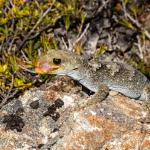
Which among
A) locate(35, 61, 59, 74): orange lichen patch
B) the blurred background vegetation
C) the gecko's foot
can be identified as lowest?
the blurred background vegetation

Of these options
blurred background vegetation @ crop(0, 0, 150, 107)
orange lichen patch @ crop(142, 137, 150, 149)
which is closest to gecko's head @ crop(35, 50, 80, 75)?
blurred background vegetation @ crop(0, 0, 150, 107)

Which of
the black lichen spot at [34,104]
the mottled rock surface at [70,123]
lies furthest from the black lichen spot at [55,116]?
the black lichen spot at [34,104]

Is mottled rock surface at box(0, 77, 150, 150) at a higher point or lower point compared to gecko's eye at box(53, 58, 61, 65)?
lower

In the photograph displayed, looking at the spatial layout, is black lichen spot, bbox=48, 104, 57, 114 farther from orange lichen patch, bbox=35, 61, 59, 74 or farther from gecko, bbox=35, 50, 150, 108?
orange lichen patch, bbox=35, 61, 59, 74

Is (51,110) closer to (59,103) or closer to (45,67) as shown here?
(59,103)

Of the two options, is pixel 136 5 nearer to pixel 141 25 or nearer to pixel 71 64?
pixel 141 25

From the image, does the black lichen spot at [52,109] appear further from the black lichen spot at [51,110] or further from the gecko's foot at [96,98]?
the gecko's foot at [96,98]

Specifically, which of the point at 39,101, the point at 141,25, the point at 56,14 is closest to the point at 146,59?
the point at 141,25
